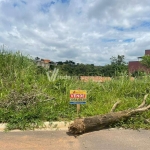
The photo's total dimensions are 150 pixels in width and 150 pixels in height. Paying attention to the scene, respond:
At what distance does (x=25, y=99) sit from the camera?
3.72m

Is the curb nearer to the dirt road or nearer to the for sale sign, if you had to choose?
the dirt road

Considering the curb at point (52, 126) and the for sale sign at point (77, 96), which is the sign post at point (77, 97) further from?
the curb at point (52, 126)

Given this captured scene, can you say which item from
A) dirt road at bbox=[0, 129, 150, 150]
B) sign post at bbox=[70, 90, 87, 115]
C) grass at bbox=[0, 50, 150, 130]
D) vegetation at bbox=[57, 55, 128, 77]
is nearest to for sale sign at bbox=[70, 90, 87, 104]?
sign post at bbox=[70, 90, 87, 115]

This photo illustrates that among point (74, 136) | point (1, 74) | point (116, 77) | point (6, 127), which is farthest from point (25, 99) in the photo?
point (116, 77)

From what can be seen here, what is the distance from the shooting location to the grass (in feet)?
10.8

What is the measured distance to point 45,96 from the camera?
13.4ft

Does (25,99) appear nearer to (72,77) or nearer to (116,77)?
(72,77)

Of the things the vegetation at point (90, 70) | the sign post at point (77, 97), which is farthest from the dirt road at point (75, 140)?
the vegetation at point (90, 70)

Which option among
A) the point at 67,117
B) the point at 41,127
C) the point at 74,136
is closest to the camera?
the point at 74,136

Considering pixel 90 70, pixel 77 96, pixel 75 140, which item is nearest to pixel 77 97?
pixel 77 96

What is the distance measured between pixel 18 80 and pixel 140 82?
3.99 metres

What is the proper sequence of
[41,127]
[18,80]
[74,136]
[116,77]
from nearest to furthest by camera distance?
1. [74,136]
2. [41,127]
3. [18,80]
4. [116,77]

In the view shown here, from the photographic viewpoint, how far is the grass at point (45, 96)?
10.8 ft

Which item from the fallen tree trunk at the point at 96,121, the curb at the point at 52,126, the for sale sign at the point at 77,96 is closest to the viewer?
the fallen tree trunk at the point at 96,121
